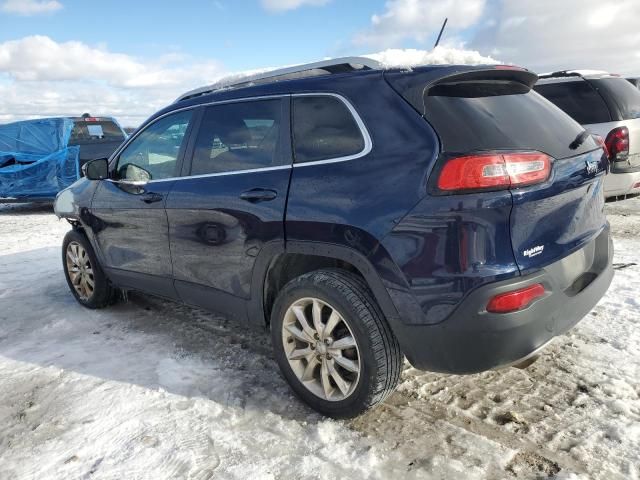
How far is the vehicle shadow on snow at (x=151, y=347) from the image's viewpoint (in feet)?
9.98

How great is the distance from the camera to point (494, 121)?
2.38m

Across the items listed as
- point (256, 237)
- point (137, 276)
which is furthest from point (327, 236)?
point (137, 276)

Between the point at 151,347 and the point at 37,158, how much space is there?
8324 mm

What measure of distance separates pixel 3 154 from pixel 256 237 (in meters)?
9.64

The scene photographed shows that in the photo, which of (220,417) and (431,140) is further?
(220,417)

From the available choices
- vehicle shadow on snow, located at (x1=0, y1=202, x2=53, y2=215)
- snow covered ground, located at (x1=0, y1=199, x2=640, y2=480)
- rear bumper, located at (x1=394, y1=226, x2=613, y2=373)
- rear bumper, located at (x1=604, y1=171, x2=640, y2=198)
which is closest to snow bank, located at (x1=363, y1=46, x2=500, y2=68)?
rear bumper, located at (x1=394, y1=226, x2=613, y2=373)

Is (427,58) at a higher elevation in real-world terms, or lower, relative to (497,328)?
higher

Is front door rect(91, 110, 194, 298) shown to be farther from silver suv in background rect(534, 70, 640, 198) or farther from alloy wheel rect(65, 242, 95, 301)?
silver suv in background rect(534, 70, 640, 198)

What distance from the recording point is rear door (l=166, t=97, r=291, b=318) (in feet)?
9.36

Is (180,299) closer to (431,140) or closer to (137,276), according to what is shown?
(137,276)

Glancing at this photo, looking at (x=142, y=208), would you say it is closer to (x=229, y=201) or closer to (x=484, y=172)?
(x=229, y=201)

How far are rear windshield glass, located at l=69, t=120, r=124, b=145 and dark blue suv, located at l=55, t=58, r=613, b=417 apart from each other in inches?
352

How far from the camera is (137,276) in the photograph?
4.00 m

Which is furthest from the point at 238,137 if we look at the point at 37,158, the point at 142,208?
the point at 37,158
